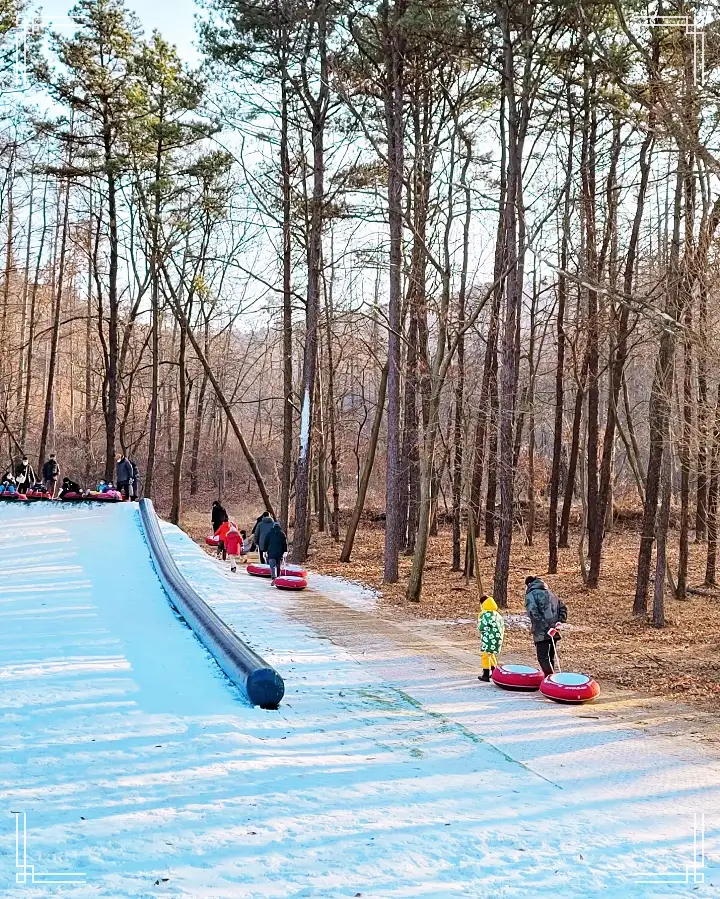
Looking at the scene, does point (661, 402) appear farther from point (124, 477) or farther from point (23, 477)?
point (23, 477)

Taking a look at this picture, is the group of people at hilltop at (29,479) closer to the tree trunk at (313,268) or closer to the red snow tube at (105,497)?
the red snow tube at (105,497)

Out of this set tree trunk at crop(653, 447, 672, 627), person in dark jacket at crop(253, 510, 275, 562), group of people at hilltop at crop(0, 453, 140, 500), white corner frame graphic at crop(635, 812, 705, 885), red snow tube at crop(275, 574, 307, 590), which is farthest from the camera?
group of people at hilltop at crop(0, 453, 140, 500)

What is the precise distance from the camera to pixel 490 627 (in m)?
11.3

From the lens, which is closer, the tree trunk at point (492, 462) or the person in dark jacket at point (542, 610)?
the person in dark jacket at point (542, 610)

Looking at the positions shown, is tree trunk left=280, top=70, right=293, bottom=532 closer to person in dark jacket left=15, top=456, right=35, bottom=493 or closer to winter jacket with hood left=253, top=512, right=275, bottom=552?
winter jacket with hood left=253, top=512, right=275, bottom=552

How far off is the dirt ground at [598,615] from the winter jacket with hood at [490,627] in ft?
6.72

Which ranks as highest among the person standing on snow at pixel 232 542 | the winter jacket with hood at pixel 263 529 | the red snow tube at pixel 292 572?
the winter jacket with hood at pixel 263 529

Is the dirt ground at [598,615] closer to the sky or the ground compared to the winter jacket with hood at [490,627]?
closer to the ground

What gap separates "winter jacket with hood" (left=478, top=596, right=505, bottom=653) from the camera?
11.3 metres

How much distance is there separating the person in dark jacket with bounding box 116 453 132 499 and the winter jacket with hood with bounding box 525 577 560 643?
17.9 metres

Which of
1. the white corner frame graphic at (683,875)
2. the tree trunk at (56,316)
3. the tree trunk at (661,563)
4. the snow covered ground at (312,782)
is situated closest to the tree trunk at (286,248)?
the tree trunk at (56,316)

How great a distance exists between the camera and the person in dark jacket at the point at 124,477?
87.1 feet

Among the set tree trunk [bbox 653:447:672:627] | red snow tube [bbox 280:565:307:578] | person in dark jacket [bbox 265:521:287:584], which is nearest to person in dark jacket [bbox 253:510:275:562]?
person in dark jacket [bbox 265:521:287:584]

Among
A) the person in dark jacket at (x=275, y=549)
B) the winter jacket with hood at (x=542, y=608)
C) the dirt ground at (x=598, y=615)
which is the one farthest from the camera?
the person in dark jacket at (x=275, y=549)
